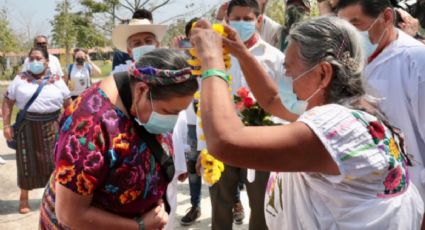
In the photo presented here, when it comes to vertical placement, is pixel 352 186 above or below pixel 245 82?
below

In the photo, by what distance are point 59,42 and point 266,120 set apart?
26287 millimetres

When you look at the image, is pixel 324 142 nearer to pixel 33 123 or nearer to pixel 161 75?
pixel 161 75

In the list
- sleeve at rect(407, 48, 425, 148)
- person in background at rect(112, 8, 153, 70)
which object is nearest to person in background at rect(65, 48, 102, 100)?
person in background at rect(112, 8, 153, 70)

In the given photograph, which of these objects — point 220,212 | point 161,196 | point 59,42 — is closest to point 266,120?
point 220,212

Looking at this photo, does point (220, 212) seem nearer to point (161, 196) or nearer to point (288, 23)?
point (161, 196)

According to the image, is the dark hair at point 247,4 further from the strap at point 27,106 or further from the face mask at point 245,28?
the strap at point 27,106

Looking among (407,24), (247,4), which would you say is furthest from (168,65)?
(407,24)

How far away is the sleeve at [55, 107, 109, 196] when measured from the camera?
1.70 metres

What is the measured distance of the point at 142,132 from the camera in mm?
1908

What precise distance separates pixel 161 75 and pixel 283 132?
0.67m

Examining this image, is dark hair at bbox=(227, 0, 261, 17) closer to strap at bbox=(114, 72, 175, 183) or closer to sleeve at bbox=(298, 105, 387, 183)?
strap at bbox=(114, 72, 175, 183)

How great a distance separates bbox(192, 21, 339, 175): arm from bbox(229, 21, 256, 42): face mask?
7.85 feet

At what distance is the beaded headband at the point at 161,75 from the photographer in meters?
1.80

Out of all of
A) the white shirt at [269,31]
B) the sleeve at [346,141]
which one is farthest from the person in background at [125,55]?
the sleeve at [346,141]
